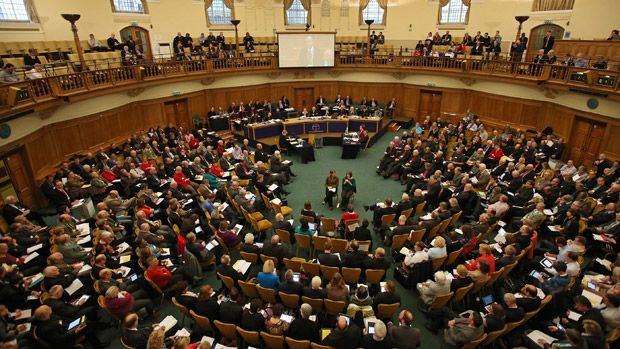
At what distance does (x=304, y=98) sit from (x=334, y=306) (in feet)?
57.8

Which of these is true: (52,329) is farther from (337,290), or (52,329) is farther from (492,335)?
(492,335)

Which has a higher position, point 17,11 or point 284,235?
point 17,11

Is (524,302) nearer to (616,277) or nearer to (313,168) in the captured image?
(616,277)

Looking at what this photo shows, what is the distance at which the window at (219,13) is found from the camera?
2150cm

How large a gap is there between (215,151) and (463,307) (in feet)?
38.6

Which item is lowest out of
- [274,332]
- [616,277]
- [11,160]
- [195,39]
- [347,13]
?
[274,332]

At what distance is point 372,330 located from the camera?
18.5 ft

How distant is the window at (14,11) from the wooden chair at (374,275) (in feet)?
55.8

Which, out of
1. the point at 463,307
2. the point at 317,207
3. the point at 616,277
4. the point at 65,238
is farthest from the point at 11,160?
the point at 616,277

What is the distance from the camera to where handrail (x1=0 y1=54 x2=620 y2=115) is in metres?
10.8

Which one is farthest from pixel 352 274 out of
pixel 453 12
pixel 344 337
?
pixel 453 12

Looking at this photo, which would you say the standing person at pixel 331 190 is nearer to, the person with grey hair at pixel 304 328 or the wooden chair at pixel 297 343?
the person with grey hair at pixel 304 328

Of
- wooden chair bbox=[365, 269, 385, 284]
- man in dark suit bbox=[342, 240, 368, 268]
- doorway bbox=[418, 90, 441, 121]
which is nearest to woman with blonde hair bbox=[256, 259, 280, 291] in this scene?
man in dark suit bbox=[342, 240, 368, 268]

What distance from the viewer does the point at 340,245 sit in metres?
8.06
